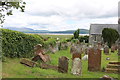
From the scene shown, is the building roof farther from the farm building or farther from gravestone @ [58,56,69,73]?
gravestone @ [58,56,69,73]

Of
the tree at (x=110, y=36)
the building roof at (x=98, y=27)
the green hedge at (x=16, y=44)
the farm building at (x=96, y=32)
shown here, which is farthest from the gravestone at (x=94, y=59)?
the building roof at (x=98, y=27)

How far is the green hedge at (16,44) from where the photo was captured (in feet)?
46.5

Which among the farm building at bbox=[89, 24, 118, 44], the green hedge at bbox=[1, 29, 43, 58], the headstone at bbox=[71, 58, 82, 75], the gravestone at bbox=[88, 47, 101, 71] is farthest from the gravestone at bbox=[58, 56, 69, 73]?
the farm building at bbox=[89, 24, 118, 44]

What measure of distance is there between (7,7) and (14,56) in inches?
143

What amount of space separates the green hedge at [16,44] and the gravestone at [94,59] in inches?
210

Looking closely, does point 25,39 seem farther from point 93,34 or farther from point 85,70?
point 93,34

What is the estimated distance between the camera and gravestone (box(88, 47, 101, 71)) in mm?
13625

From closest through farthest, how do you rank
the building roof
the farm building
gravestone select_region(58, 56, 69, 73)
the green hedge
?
gravestone select_region(58, 56, 69, 73) < the green hedge < the farm building < the building roof

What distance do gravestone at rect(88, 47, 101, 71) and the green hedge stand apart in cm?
533

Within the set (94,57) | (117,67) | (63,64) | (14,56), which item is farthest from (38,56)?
(117,67)

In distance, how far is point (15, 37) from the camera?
49.9ft

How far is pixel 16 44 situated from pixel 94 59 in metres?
5.68

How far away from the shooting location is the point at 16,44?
1524 cm

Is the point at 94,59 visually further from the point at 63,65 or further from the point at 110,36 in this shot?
the point at 110,36
